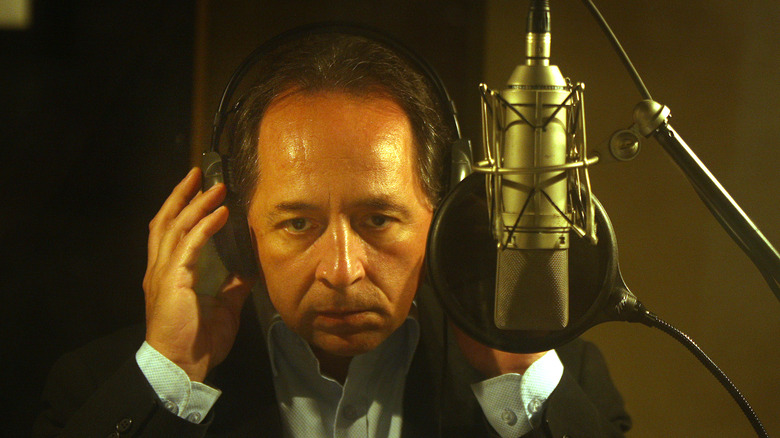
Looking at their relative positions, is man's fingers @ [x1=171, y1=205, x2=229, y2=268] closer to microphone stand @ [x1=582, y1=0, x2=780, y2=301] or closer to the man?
the man

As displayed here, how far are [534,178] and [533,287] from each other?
0.38 feet

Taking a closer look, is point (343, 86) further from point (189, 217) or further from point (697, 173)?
point (697, 173)

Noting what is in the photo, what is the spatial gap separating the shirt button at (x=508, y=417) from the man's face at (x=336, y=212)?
20 centimetres

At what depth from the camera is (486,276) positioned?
2.81ft

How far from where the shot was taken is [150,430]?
30.9 inches

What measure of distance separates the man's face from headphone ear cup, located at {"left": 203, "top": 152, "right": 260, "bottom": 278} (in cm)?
1

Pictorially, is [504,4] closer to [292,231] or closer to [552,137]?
[552,137]

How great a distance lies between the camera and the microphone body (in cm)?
71

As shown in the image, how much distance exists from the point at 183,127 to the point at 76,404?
0.37 meters

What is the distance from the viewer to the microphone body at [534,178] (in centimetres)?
71

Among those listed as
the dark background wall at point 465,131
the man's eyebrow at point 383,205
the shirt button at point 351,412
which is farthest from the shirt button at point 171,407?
the man's eyebrow at point 383,205

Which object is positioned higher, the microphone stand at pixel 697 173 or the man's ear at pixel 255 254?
the microphone stand at pixel 697 173

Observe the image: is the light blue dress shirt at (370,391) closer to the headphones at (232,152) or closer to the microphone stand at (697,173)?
the headphones at (232,152)

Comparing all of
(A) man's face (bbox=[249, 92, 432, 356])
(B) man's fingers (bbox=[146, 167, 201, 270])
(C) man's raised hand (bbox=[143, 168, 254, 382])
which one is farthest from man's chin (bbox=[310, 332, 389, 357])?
(B) man's fingers (bbox=[146, 167, 201, 270])
